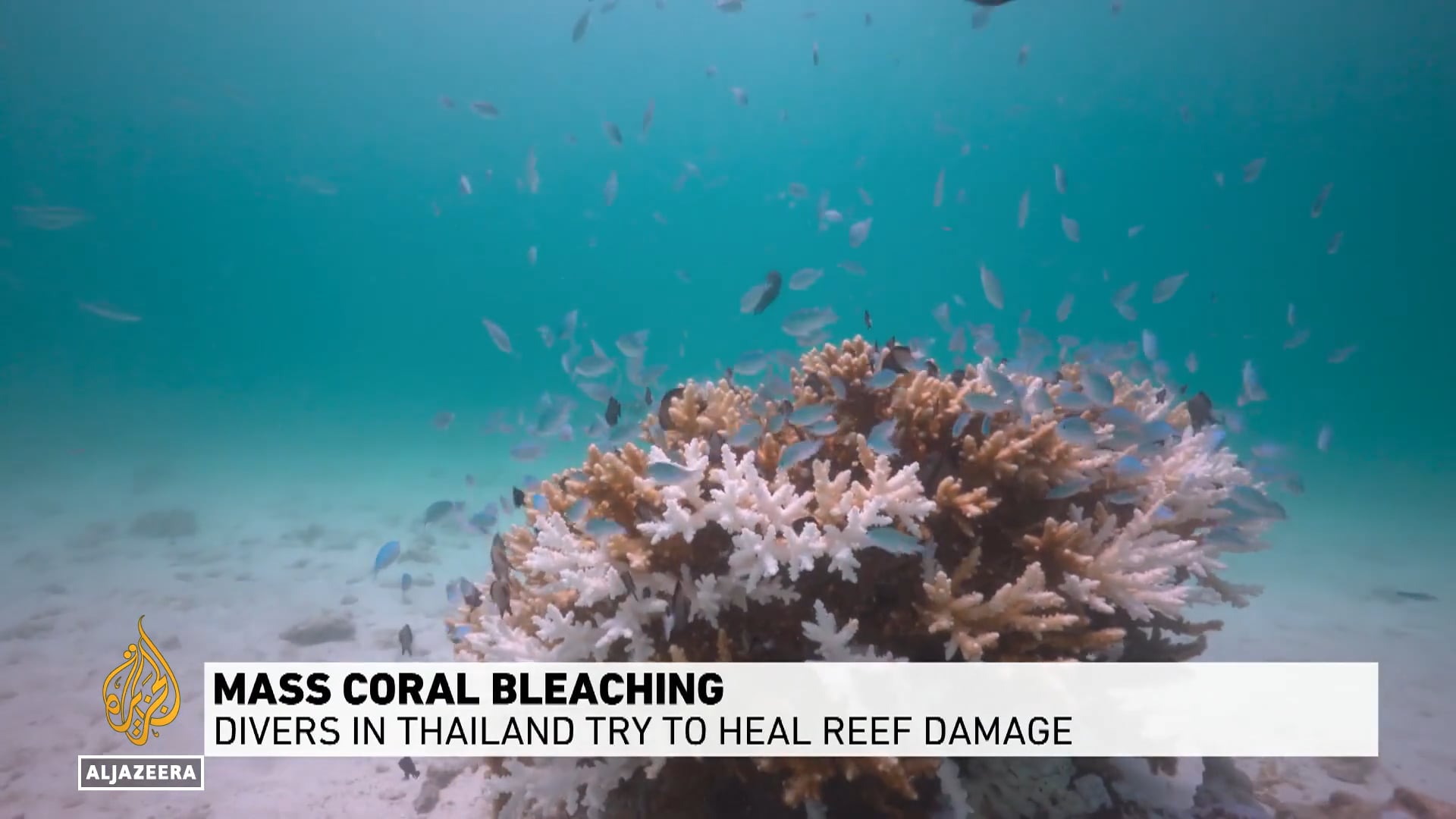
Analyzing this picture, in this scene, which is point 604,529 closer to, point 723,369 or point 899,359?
point 899,359

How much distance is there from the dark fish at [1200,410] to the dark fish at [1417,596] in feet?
31.5

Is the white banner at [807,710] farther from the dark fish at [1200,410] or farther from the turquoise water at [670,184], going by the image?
the turquoise water at [670,184]

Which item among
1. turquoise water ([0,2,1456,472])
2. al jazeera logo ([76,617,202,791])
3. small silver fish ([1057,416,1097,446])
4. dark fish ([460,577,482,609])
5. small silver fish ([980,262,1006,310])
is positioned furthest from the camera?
turquoise water ([0,2,1456,472])

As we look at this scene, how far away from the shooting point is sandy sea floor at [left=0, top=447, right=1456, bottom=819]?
193 inches

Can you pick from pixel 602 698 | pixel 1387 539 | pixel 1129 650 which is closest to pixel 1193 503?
pixel 1129 650

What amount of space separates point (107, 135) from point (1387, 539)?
295 feet

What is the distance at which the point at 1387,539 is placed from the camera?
15.8m

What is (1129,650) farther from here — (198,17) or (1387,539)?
(198,17)

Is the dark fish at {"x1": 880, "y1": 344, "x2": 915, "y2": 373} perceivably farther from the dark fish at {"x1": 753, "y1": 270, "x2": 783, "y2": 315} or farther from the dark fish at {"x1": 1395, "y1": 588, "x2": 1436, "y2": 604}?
the dark fish at {"x1": 1395, "y1": 588, "x2": 1436, "y2": 604}

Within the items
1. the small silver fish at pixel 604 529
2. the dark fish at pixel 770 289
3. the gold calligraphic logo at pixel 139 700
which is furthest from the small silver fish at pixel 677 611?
the gold calligraphic logo at pixel 139 700

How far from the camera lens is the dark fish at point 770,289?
5344 millimetres

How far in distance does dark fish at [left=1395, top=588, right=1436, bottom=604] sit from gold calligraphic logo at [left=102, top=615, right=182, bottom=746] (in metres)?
17.2

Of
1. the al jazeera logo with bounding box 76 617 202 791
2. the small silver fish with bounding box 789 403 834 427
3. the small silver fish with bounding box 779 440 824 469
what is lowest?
the al jazeera logo with bounding box 76 617 202 791

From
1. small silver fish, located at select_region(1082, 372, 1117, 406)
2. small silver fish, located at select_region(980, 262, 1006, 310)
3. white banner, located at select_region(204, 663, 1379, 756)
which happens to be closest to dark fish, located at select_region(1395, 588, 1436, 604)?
small silver fish, located at select_region(980, 262, 1006, 310)
